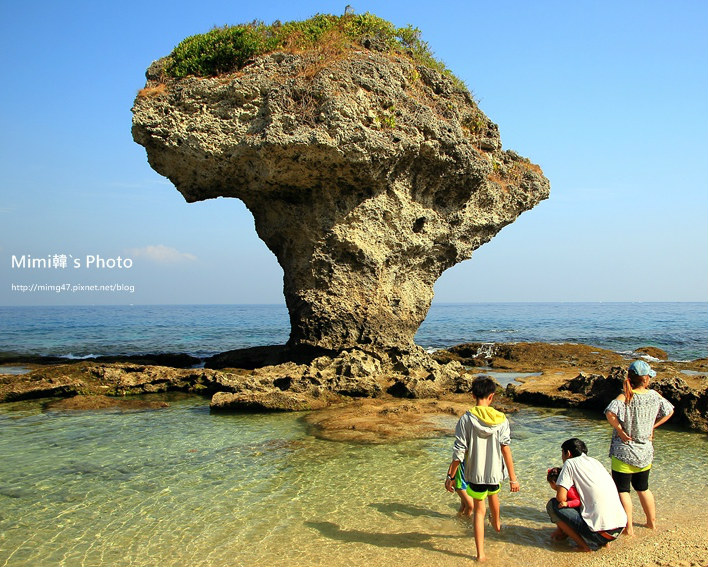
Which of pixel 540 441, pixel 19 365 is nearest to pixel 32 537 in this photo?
pixel 540 441

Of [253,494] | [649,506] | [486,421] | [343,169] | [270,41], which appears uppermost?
[270,41]

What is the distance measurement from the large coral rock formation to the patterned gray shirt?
930 cm

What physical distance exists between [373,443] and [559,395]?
232 inches

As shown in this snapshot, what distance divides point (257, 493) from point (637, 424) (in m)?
4.68

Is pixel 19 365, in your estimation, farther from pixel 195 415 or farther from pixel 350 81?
pixel 350 81

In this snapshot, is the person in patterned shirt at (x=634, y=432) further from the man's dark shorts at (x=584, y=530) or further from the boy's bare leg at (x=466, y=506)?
the boy's bare leg at (x=466, y=506)

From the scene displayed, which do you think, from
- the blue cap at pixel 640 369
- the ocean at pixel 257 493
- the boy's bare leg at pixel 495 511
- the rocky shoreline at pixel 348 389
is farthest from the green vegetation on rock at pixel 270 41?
the boy's bare leg at pixel 495 511

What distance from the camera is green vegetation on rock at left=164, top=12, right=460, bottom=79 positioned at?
1440 cm

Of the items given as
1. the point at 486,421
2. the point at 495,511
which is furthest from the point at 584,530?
the point at 486,421

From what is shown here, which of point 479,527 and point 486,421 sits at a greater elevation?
point 486,421

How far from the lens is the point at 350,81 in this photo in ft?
45.1

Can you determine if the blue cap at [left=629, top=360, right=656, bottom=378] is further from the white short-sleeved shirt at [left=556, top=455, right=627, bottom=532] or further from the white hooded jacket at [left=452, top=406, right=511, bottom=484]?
the white hooded jacket at [left=452, top=406, right=511, bottom=484]

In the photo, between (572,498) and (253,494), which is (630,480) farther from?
(253,494)

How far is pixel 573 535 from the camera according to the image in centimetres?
540
